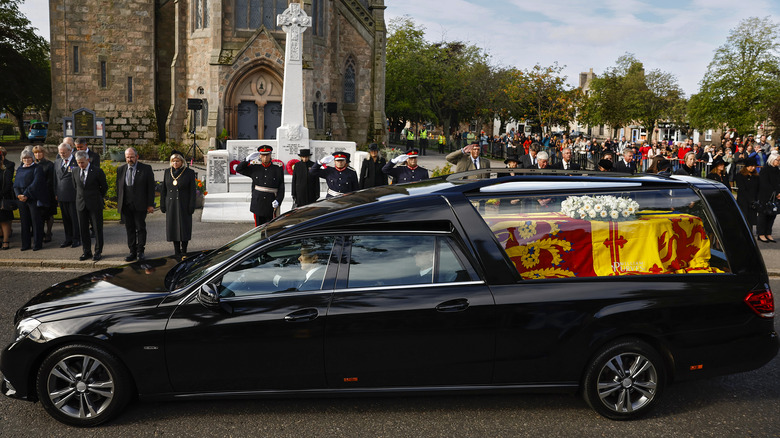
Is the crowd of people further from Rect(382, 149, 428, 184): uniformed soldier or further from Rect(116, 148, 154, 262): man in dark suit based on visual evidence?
Rect(382, 149, 428, 184): uniformed soldier

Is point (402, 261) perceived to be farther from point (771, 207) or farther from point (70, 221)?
point (771, 207)

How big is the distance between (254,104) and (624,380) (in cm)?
2896

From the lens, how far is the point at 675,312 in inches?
198

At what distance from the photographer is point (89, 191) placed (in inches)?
428

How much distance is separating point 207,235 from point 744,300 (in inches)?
410

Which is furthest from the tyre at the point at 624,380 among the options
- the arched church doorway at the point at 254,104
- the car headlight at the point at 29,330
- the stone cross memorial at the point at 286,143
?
the arched church doorway at the point at 254,104

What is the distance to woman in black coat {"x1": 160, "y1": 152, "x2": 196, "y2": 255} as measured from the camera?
414 inches

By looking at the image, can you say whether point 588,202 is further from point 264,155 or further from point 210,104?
point 210,104

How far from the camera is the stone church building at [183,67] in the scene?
31.1m

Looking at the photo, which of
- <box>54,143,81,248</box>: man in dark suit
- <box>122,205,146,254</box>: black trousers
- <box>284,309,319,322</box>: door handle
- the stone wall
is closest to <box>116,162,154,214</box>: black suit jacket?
<box>122,205,146,254</box>: black trousers

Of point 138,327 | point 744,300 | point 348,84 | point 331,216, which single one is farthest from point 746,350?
point 348,84

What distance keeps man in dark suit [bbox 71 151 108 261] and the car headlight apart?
6362 mm

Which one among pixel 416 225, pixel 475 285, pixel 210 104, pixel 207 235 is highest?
pixel 210 104

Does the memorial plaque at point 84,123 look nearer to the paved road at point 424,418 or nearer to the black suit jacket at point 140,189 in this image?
the black suit jacket at point 140,189
